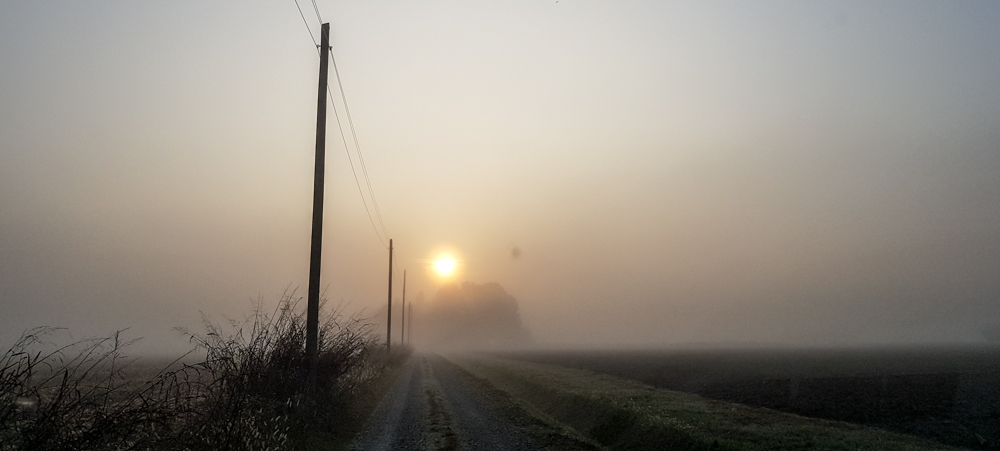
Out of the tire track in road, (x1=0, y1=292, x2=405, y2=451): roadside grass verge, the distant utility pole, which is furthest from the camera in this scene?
the distant utility pole

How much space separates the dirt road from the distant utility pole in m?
3.09

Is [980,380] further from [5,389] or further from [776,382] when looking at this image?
[5,389]

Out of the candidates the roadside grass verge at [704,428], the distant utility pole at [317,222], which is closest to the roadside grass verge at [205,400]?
the distant utility pole at [317,222]

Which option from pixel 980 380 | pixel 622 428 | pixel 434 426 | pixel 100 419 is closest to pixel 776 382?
pixel 980 380

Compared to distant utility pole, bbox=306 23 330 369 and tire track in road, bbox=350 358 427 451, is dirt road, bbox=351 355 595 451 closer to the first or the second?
tire track in road, bbox=350 358 427 451

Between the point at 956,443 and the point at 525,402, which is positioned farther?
the point at 525,402

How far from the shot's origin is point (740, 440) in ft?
46.9

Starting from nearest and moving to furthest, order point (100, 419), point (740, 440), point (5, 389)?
point (5, 389) < point (100, 419) < point (740, 440)

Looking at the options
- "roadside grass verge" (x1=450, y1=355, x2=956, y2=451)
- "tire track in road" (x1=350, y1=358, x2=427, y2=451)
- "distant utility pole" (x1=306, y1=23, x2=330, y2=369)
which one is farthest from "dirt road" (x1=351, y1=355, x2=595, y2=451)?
"distant utility pole" (x1=306, y1=23, x2=330, y2=369)

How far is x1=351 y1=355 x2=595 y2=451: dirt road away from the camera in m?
14.1

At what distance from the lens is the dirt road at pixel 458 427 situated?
14.1 metres

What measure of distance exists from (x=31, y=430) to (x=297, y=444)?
6.78 metres

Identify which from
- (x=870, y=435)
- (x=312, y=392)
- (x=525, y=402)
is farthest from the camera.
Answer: (x=525, y=402)

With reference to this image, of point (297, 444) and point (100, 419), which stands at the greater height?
point (100, 419)
